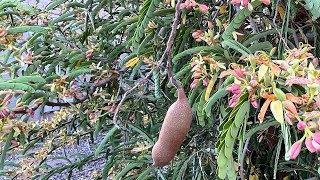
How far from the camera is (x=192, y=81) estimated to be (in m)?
1.16

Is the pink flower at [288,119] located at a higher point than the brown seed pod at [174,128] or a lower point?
higher

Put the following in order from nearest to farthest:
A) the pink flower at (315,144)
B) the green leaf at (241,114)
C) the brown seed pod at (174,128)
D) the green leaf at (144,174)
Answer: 1. the pink flower at (315,144)
2. the green leaf at (241,114)
3. the brown seed pod at (174,128)
4. the green leaf at (144,174)

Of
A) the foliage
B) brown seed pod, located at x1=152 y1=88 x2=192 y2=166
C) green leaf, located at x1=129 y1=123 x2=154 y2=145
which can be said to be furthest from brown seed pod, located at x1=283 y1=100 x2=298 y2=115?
green leaf, located at x1=129 y1=123 x2=154 y2=145

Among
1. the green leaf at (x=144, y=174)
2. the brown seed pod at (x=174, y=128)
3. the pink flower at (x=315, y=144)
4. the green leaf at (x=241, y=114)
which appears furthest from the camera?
the green leaf at (x=144, y=174)

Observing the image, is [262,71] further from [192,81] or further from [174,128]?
[192,81]

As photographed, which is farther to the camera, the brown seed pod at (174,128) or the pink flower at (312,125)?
the brown seed pod at (174,128)

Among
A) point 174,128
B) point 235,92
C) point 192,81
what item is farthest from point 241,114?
point 192,81

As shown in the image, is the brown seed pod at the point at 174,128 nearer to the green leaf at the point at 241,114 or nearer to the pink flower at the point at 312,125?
the green leaf at the point at 241,114

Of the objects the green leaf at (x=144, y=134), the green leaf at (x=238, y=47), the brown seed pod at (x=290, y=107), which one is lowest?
the green leaf at (x=144, y=134)

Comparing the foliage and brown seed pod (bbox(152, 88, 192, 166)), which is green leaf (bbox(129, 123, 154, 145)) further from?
brown seed pod (bbox(152, 88, 192, 166))

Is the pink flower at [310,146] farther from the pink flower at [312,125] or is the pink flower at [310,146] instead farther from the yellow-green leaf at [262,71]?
the yellow-green leaf at [262,71]

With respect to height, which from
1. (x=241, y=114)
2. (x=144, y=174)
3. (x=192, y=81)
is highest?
(x=241, y=114)

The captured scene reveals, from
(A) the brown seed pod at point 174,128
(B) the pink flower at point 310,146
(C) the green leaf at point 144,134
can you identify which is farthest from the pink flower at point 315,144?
(C) the green leaf at point 144,134

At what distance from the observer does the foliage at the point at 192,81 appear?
61cm
